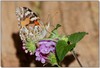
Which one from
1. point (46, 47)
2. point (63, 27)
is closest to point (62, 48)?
point (46, 47)

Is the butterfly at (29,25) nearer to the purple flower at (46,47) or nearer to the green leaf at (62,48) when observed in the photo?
the purple flower at (46,47)

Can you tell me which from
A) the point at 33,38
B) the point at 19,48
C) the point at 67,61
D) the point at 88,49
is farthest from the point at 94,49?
the point at 33,38

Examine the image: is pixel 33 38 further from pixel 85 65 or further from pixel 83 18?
pixel 83 18

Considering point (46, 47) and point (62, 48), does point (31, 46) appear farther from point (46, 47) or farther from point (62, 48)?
point (62, 48)

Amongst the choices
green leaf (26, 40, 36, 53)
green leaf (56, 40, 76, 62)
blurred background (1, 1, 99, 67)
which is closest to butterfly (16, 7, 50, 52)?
green leaf (26, 40, 36, 53)

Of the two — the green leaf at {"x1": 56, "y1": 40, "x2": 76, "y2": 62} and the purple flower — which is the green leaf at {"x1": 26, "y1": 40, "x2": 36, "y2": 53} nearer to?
the purple flower

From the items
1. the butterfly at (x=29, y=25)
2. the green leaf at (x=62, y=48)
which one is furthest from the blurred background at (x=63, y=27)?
the green leaf at (x=62, y=48)
